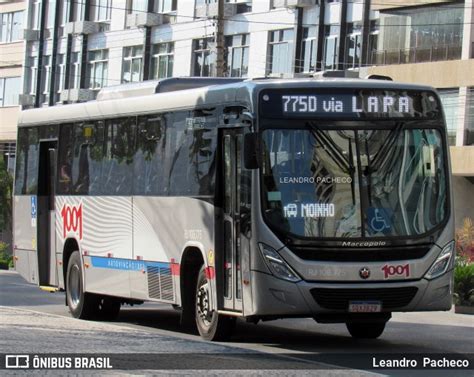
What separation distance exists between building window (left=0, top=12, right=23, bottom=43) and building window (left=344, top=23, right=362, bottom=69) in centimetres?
2667

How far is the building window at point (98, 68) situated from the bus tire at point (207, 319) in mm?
48811

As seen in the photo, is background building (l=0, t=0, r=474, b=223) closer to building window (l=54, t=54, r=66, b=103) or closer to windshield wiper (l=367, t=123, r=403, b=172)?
building window (l=54, t=54, r=66, b=103)

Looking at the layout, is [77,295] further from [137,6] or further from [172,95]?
[137,6]

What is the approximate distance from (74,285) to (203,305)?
15.7 ft

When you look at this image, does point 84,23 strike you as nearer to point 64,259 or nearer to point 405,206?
point 64,259

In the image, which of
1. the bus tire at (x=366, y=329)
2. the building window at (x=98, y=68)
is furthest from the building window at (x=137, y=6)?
the bus tire at (x=366, y=329)

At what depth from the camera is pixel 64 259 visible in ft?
70.3

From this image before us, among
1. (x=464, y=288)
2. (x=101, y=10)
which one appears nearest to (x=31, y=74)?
(x=101, y=10)

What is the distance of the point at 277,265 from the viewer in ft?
50.0

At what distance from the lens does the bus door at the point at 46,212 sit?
22.0 metres

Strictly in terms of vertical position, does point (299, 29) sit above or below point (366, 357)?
above

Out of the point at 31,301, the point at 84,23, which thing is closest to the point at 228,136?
the point at 31,301

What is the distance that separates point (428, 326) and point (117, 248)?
4.95m

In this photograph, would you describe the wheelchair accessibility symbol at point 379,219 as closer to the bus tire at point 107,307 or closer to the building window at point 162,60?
the bus tire at point 107,307
